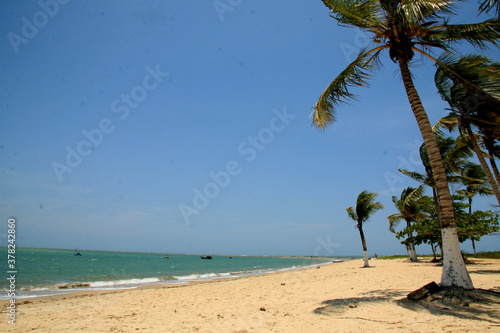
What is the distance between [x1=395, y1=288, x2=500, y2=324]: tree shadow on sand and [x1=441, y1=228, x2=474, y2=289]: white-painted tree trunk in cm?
16

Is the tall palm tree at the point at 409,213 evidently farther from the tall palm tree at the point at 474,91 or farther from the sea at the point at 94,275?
the sea at the point at 94,275

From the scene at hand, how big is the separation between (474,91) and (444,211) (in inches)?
141

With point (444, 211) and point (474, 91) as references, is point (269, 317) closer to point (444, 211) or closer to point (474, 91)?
point (444, 211)

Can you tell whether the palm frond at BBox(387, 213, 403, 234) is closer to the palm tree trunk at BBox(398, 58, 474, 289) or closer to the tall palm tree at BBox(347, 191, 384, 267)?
the tall palm tree at BBox(347, 191, 384, 267)

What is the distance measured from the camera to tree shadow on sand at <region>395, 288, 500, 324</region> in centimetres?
516

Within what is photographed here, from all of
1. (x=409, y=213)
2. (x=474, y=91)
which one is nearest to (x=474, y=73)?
(x=474, y=91)

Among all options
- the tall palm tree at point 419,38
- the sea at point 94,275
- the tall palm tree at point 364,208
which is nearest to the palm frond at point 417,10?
the tall palm tree at point 419,38

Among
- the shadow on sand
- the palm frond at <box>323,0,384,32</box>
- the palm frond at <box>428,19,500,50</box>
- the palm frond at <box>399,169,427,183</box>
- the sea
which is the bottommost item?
the sea

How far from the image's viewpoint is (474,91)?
733 cm

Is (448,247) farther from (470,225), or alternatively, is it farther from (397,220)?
(397,220)

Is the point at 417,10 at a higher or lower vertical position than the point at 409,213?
higher

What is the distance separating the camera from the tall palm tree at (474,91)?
22.7ft

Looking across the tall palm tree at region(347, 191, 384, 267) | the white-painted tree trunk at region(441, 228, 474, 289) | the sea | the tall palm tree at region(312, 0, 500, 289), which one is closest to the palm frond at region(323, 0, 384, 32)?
the tall palm tree at region(312, 0, 500, 289)

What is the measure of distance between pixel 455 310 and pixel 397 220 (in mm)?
27999
